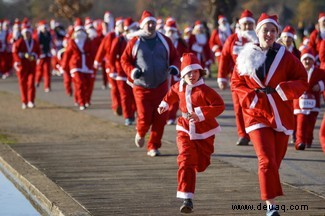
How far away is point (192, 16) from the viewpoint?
268 feet

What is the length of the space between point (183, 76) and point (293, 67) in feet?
4.13

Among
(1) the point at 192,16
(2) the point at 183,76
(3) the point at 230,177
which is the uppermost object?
(1) the point at 192,16

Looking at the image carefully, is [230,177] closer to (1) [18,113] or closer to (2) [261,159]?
(2) [261,159]

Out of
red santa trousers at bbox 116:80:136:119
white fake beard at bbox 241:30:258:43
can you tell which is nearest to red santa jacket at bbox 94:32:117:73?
red santa trousers at bbox 116:80:136:119

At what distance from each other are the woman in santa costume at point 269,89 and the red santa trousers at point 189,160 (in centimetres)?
68

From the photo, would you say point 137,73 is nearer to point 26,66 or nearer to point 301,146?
point 301,146

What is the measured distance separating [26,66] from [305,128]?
31.8 ft

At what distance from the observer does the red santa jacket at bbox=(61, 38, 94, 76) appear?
2312 centimetres

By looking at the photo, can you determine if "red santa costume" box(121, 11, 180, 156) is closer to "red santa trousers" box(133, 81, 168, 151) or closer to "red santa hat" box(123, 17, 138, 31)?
"red santa trousers" box(133, 81, 168, 151)

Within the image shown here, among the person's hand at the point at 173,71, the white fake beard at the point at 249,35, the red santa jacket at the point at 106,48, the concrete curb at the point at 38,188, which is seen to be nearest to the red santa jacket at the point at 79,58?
the red santa jacket at the point at 106,48

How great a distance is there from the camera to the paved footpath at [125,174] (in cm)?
1038

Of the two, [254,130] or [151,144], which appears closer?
[254,130]

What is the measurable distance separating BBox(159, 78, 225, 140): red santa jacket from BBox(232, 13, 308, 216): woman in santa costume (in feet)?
1.76

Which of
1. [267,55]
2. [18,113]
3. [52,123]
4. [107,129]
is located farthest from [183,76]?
[18,113]
